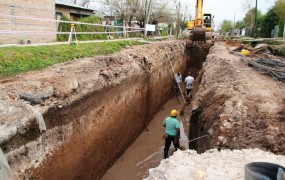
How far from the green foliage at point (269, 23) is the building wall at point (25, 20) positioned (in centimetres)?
3581

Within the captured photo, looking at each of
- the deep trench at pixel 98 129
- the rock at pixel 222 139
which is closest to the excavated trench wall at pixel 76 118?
the deep trench at pixel 98 129

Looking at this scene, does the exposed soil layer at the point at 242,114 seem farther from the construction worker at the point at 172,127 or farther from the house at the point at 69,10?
the house at the point at 69,10

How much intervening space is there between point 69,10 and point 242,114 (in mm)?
21692

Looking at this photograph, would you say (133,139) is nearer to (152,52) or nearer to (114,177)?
(114,177)

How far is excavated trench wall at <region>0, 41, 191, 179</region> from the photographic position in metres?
5.57

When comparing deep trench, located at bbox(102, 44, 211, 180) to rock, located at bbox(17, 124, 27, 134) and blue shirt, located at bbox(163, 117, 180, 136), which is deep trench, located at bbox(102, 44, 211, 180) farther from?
rock, located at bbox(17, 124, 27, 134)

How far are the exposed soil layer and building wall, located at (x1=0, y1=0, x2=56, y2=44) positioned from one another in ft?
34.0

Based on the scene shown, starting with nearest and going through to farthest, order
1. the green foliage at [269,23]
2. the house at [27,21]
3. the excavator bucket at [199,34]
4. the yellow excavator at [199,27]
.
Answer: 1. the house at [27,21]
2. the excavator bucket at [199,34]
3. the yellow excavator at [199,27]
4. the green foliage at [269,23]

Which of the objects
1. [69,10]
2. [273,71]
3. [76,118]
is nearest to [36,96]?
[76,118]

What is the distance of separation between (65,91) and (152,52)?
9.08m

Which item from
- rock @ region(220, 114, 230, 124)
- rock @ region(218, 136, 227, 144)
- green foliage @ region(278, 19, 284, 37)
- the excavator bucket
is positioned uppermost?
green foliage @ region(278, 19, 284, 37)

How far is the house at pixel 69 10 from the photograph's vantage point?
929 inches

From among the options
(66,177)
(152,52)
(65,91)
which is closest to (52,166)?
(66,177)

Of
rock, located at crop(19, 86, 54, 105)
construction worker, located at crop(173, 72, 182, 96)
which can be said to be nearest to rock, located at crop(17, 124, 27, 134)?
rock, located at crop(19, 86, 54, 105)
